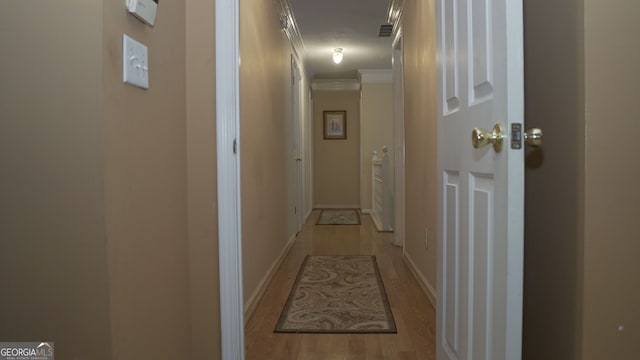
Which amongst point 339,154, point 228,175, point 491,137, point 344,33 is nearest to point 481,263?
point 491,137

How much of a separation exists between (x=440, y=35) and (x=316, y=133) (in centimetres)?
681

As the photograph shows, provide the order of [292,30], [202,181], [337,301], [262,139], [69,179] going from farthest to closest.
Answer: [292,30] → [262,139] → [337,301] → [202,181] → [69,179]

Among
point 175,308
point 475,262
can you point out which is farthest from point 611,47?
point 175,308

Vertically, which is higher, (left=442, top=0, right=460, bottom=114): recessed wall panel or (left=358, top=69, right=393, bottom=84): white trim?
(left=358, top=69, right=393, bottom=84): white trim

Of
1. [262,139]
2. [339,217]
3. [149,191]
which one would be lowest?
[339,217]

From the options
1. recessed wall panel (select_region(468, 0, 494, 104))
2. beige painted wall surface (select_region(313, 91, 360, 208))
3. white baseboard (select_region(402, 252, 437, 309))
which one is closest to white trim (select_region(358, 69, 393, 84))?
beige painted wall surface (select_region(313, 91, 360, 208))

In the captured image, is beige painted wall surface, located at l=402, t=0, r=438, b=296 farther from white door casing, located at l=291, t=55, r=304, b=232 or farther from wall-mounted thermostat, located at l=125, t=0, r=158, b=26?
white door casing, located at l=291, t=55, r=304, b=232

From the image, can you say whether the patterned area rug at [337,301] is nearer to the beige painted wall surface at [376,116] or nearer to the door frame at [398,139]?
the door frame at [398,139]

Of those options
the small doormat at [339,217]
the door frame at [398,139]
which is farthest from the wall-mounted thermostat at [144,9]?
the small doormat at [339,217]

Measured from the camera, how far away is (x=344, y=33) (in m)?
5.14

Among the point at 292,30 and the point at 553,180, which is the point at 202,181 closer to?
the point at 553,180

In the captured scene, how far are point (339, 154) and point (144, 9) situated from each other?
721 cm

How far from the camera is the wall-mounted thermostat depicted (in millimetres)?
1114

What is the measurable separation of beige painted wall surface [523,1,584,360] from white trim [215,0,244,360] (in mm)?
962
